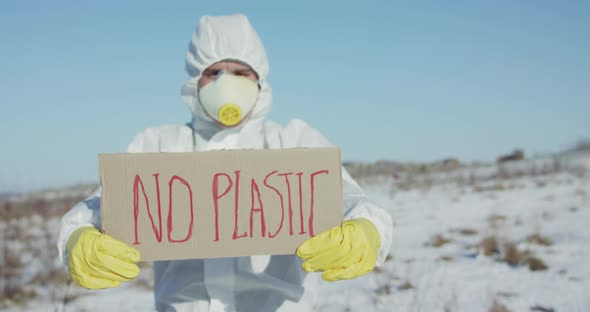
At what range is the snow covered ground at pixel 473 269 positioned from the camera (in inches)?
136

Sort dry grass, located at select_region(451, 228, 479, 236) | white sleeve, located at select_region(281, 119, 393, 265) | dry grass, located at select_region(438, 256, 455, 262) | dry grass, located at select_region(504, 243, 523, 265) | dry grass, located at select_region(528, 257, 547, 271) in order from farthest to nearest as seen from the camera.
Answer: dry grass, located at select_region(451, 228, 479, 236) → dry grass, located at select_region(438, 256, 455, 262) → dry grass, located at select_region(504, 243, 523, 265) → dry grass, located at select_region(528, 257, 547, 271) → white sleeve, located at select_region(281, 119, 393, 265)

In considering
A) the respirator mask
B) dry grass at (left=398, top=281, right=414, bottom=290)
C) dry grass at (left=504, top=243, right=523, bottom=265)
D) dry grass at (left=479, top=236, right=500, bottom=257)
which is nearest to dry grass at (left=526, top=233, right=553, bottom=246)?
dry grass at (left=479, top=236, right=500, bottom=257)

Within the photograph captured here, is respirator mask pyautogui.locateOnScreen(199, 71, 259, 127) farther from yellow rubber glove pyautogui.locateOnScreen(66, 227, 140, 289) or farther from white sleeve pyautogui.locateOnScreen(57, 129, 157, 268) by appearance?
yellow rubber glove pyautogui.locateOnScreen(66, 227, 140, 289)

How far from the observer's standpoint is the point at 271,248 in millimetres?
1533

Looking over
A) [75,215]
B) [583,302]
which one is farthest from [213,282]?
[583,302]

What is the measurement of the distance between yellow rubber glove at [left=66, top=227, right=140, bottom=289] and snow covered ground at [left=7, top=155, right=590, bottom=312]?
172 cm

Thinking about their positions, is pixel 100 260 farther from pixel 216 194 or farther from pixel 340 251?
pixel 340 251

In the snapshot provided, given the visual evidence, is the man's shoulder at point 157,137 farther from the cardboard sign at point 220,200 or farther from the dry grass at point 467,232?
the dry grass at point 467,232

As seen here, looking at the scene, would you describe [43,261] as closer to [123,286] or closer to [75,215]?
[123,286]

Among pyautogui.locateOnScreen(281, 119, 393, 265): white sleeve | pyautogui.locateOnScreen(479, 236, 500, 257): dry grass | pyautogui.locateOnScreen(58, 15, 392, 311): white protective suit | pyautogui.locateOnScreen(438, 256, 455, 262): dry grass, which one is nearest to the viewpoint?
pyautogui.locateOnScreen(281, 119, 393, 265): white sleeve

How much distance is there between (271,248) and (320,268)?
180mm

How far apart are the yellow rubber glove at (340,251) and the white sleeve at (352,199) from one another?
122 mm

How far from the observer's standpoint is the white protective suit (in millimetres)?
1859

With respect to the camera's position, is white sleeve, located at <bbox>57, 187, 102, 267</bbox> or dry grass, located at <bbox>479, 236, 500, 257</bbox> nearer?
white sleeve, located at <bbox>57, 187, 102, 267</bbox>
